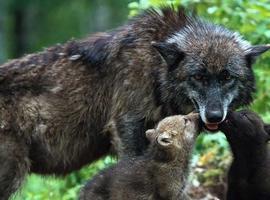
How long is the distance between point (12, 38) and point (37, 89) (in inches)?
1358

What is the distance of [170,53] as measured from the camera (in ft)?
30.4

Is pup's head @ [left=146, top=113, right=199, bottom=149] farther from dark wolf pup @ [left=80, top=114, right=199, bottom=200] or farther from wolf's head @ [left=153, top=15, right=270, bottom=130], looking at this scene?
wolf's head @ [left=153, top=15, right=270, bottom=130]

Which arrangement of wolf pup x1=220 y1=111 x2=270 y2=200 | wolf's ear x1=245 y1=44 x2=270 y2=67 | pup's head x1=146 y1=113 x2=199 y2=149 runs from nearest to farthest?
1. pup's head x1=146 y1=113 x2=199 y2=149
2. wolf's ear x1=245 y1=44 x2=270 y2=67
3. wolf pup x1=220 y1=111 x2=270 y2=200

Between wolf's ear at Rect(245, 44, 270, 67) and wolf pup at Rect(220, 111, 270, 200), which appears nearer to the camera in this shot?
wolf's ear at Rect(245, 44, 270, 67)

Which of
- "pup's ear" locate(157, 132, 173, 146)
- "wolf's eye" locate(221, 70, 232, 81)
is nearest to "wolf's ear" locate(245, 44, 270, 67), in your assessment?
"wolf's eye" locate(221, 70, 232, 81)

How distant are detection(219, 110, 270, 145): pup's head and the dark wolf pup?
0.50m

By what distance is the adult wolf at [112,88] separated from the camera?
9227 mm

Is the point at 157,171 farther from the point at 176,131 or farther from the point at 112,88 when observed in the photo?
the point at 112,88

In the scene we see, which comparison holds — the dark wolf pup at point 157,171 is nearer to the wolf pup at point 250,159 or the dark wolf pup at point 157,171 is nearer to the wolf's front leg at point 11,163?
the wolf pup at point 250,159

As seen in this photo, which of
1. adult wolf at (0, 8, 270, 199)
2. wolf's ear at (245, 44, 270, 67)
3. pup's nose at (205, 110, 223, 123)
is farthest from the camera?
wolf's ear at (245, 44, 270, 67)

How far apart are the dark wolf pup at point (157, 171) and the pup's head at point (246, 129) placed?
503 millimetres

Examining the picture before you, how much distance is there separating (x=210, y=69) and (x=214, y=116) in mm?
532

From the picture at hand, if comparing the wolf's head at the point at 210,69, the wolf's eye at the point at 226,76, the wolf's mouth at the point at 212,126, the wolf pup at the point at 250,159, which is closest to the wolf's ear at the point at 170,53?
the wolf's head at the point at 210,69

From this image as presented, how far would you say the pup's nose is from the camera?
8.77 m
